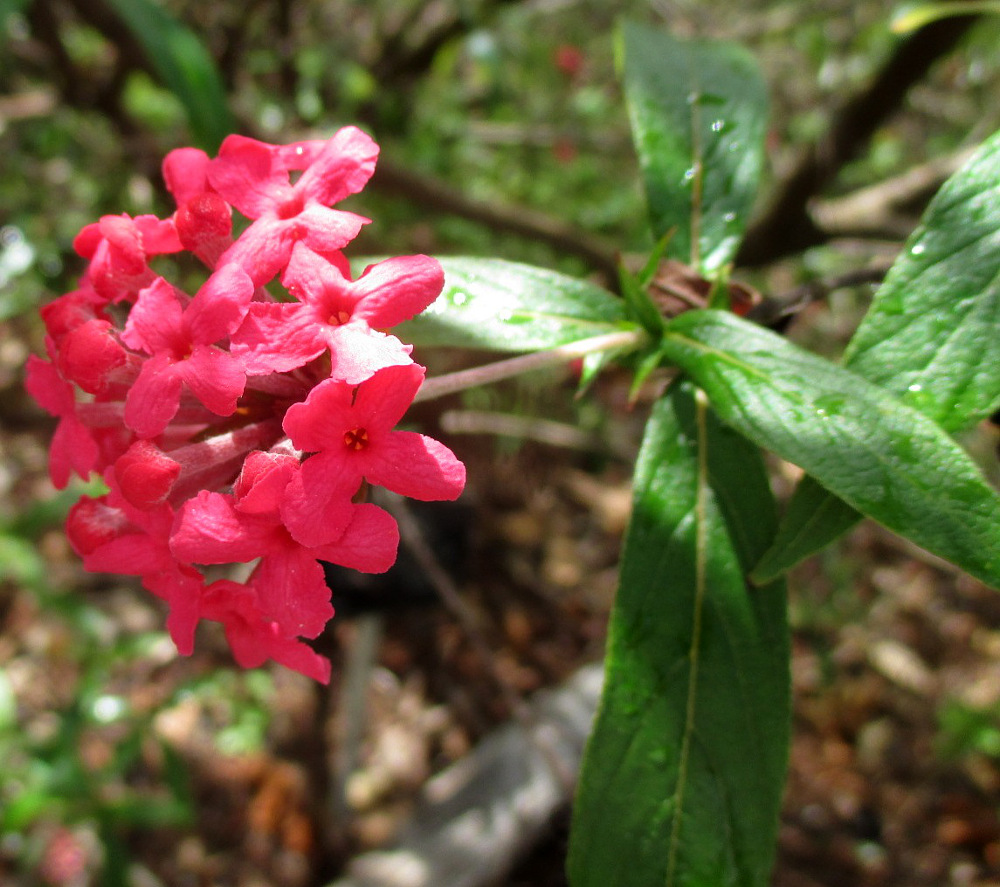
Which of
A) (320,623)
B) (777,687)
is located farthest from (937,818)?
(320,623)

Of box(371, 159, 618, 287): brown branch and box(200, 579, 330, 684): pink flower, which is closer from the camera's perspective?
box(200, 579, 330, 684): pink flower

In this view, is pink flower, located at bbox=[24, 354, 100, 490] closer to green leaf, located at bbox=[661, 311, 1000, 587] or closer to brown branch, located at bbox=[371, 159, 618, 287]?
green leaf, located at bbox=[661, 311, 1000, 587]

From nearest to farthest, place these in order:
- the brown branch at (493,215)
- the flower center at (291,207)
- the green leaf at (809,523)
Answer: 1. the green leaf at (809,523)
2. the flower center at (291,207)
3. the brown branch at (493,215)

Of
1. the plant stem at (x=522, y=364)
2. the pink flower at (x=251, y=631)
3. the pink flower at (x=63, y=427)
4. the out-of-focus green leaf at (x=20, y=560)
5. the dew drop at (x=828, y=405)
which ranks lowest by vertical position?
the out-of-focus green leaf at (x=20, y=560)

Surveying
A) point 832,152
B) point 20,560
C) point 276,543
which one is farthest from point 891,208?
point 20,560

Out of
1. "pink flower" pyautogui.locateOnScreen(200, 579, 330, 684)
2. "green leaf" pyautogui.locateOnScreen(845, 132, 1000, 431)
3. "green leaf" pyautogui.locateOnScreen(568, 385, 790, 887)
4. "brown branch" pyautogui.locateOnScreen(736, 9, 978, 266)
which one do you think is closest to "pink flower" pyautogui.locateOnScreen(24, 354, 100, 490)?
"pink flower" pyautogui.locateOnScreen(200, 579, 330, 684)

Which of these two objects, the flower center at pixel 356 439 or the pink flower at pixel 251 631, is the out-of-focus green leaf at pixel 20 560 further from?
the flower center at pixel 356 439

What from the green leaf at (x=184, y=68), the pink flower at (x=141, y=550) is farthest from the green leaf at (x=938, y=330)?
the green leaf at (x=184, y=68)
